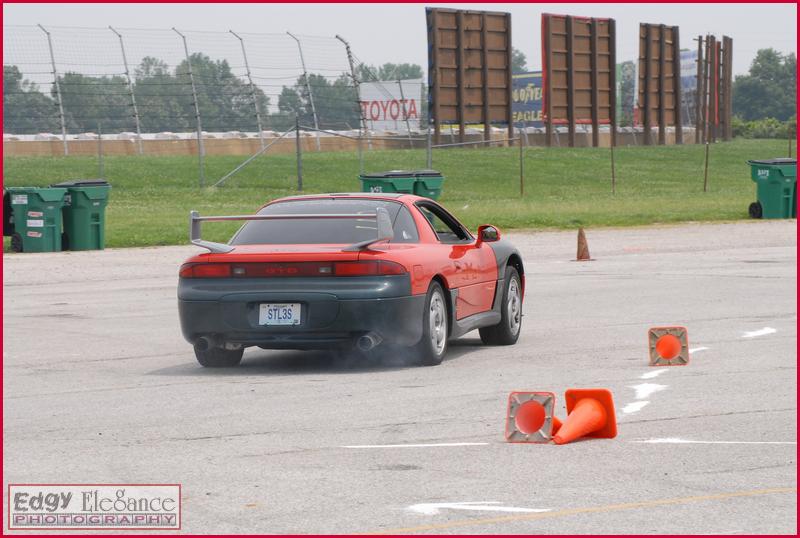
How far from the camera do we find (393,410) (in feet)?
28.3

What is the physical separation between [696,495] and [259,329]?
4751 millimetres

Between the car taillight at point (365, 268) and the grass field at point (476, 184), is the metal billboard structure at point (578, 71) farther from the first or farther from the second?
the car taillight at point (365, 268)

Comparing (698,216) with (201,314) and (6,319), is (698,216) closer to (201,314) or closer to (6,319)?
(6,319)

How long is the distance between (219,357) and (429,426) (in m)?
3.25

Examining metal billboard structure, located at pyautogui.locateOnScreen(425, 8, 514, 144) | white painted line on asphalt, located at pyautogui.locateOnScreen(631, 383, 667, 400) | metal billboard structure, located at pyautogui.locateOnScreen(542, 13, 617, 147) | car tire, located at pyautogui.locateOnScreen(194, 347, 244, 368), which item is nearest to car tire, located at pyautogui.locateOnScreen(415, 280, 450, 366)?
car tire, located at pyautogui.locateOnScreen(194, 347, 244, 368)

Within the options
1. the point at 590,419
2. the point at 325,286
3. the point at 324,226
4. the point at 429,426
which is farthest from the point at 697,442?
the point at 324,226

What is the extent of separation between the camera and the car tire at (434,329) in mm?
10516

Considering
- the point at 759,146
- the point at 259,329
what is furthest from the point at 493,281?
the point at 759,146

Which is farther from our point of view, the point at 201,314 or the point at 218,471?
the point at 201,314

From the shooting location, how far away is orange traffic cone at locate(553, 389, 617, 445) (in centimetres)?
744

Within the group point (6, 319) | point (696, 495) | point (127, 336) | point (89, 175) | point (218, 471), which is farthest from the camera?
point (89, 175)

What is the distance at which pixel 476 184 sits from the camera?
47.3 meters

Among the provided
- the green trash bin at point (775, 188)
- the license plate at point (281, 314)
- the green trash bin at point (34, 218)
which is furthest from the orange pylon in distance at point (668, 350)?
the green trash bin at point (775, 188)

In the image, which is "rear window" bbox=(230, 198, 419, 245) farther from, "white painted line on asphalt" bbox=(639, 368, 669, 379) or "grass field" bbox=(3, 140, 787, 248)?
"grass field" bbox=(3, 140, 787, 248)
